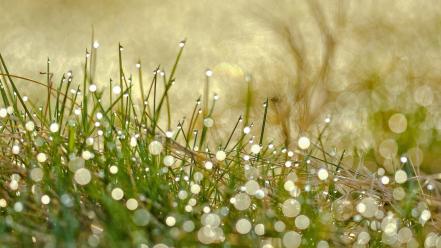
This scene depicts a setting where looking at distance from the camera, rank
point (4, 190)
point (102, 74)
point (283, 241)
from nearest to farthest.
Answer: point (283, 241) < point (4, 190) < point (102, 74)

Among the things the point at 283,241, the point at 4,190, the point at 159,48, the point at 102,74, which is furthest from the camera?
the point at 159,48

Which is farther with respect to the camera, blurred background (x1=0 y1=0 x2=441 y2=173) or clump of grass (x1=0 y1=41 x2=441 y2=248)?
blurred background (x1=0 y1=0 x2=441 y2=173)

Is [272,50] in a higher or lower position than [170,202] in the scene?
higher

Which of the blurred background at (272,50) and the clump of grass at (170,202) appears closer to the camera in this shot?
the clump of grass at (170,202)

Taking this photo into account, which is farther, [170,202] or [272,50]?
[272,50]

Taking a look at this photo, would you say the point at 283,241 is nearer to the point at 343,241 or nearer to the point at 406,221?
the point at 343,241

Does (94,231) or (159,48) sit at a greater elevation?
(159,48)

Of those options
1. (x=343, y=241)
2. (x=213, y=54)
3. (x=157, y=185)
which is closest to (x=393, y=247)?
(x=343, y=241)

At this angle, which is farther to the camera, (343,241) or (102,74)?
(102,74)
